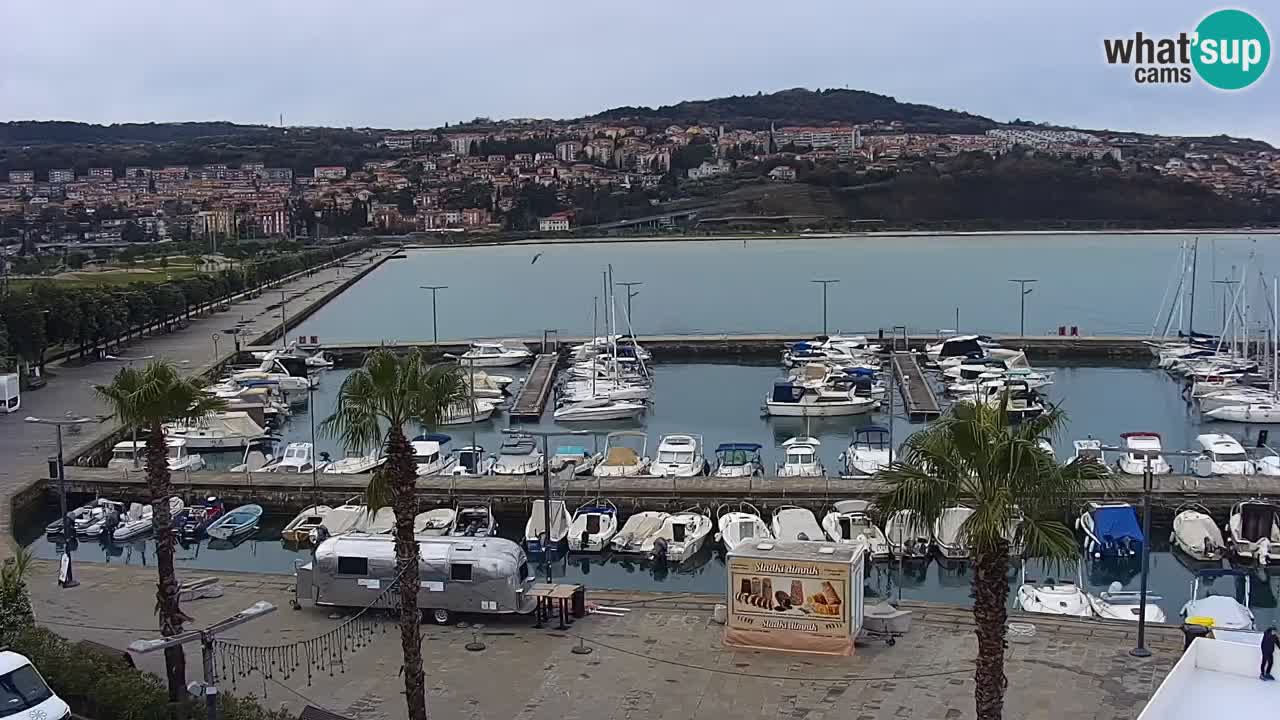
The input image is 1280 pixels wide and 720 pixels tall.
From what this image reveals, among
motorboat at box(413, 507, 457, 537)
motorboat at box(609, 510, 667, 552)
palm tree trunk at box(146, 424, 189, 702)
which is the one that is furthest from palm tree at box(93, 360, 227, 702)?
motorboat at box(609, 510, 667, 552)

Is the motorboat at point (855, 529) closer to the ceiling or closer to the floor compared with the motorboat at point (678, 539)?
closer to the ceiling

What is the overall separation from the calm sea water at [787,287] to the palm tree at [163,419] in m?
36.7

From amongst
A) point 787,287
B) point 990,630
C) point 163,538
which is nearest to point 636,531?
point 163,538

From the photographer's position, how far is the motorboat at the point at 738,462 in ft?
68.6

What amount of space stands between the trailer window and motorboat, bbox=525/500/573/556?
17.7 feet

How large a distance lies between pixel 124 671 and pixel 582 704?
11.3 feet

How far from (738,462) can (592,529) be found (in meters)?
4.85

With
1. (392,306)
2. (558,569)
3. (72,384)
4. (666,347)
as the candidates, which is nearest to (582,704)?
(558,569)


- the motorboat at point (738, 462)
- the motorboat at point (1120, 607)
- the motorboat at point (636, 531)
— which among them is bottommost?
the motorboat at point (636, 531)

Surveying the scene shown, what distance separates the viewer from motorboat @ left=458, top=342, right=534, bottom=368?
38531 mm

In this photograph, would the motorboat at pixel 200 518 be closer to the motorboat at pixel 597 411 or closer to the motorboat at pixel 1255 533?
the motorboat at pixel 597 411

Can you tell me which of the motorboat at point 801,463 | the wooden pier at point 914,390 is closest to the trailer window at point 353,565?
the motorboat at point 801,463

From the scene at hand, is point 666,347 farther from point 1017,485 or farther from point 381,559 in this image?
point 1017,485

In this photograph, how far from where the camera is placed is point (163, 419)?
942 centimetres
